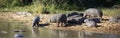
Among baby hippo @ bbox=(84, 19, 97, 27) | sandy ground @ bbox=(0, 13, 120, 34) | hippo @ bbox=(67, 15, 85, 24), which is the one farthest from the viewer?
hippo @ bbox=(67, 15, 85, 24)

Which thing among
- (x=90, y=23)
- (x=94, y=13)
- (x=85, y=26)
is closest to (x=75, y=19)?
(x=85, y=26)

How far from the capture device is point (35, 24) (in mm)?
20625

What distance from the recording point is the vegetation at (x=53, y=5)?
25.9m

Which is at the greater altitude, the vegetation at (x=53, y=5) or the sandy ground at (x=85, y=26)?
the vegetation at (x=53, y=5)

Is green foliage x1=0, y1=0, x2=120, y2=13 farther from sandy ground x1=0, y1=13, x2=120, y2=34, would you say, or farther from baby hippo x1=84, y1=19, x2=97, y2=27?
baby hippo x1=84, y1=19, x2=97, y2=27

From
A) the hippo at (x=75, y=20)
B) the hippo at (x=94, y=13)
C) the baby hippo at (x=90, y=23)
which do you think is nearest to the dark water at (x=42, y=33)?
the baby hippo at (x=90, y=23)

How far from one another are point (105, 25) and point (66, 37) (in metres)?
3.53

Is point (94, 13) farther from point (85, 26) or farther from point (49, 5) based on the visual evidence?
point (49, 5)

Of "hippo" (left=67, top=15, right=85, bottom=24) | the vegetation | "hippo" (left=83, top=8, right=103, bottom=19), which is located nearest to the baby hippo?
"hippo" (left=67, top=15, right=85, bottom=24)

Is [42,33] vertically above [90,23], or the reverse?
[90,23]

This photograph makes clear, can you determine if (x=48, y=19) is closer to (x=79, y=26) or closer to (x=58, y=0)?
(x=79, y=26)

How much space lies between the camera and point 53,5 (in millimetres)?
26578

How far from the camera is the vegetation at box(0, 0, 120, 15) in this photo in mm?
25855

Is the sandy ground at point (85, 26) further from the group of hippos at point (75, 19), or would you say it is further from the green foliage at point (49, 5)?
the green foliage at point (49, 5)
